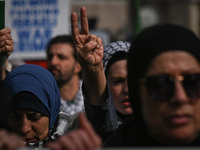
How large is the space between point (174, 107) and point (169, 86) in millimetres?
84

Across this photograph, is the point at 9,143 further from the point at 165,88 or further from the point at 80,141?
the point at 165,88

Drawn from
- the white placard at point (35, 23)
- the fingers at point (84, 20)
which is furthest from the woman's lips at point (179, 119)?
the white placard at point (35, 23)

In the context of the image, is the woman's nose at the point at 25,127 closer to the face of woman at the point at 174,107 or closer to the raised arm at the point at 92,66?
the raised arm at the point at 92,66

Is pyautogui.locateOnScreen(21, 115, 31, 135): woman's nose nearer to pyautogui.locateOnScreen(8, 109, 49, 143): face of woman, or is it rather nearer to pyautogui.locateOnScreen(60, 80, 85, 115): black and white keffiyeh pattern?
pyautogui.locateOnScreen(8, 109, 49, 143): face of woman

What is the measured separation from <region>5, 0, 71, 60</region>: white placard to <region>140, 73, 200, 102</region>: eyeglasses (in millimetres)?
4349

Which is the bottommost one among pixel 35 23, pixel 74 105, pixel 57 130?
pixel 74 105

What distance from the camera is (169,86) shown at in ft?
4.48

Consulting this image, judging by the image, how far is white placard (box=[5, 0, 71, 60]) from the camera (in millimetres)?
5629

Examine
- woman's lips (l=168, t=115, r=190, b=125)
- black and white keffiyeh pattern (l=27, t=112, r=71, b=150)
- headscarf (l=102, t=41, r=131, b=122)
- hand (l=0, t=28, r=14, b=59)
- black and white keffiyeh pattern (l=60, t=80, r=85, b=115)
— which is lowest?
black and white keffiyeh pattern (l=60, t=80, r=85, b=115)

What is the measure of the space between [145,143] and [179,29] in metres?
0.52

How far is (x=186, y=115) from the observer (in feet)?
4.44

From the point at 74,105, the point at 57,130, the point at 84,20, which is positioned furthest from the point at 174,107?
the point at 74,105

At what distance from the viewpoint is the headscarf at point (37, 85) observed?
7.20 feet

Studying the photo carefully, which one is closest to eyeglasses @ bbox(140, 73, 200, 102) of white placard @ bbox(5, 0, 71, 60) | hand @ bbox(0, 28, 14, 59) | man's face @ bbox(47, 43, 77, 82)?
hand @ bbox(0, 28, 14, 59)
